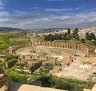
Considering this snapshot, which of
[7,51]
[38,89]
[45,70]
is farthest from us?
[7,51]

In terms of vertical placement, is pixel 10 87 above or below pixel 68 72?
above

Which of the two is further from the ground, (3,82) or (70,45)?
(3,82)

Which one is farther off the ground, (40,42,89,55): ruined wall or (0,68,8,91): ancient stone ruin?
(0,68,8,91): ancient stone ruin

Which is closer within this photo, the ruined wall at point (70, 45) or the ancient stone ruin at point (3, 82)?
the ancient stone ruin at point (3, 82)

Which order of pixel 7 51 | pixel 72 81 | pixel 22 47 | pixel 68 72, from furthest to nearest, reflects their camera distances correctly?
1. pixel 22 47
2. pixel 7 51
3. pixel 68 72
4. pixel 72 81

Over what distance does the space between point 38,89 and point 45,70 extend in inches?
792

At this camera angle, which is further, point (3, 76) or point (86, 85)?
point (86, 85)

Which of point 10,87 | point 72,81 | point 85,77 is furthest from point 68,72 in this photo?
point 10,87

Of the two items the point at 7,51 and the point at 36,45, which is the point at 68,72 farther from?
the point at 36,45

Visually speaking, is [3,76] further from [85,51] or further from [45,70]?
[85,51]

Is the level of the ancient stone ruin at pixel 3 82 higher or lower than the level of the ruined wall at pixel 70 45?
higher

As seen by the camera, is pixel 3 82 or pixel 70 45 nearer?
pixel 3 82

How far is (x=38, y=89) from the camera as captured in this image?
1266 centimetres

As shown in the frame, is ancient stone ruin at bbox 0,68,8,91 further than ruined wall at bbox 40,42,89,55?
No
